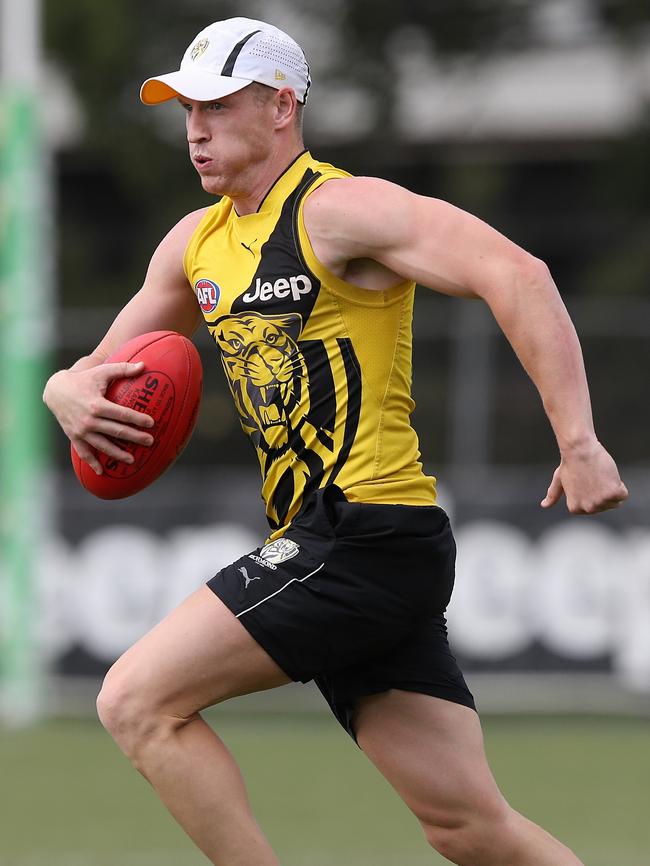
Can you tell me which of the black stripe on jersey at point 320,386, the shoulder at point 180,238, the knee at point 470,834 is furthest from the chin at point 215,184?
the knee at point 470,834

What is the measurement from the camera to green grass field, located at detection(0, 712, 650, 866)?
688 centimetres

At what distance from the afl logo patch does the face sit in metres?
0.23

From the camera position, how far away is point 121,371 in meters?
4.33

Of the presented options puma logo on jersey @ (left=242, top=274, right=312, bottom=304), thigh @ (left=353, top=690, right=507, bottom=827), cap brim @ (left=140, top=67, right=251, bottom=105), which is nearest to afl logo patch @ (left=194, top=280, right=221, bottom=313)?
puma logo on jersey @ (left=242, top=274, right=312, bottom=304)

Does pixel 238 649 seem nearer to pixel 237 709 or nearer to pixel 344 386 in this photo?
pixel 344 386

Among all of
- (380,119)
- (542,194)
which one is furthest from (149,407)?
(542,194)

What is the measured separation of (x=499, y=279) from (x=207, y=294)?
792 mm

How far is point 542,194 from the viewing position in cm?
2244

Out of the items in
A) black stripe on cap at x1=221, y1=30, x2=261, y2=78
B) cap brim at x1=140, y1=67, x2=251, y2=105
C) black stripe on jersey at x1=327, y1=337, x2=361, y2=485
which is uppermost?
black stripe on cap at x1=221, y1=30, x2=261, y2=78

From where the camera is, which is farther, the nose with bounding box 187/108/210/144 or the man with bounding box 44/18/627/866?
the nose with bounding box 187/108/210/144

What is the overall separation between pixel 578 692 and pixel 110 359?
650cm

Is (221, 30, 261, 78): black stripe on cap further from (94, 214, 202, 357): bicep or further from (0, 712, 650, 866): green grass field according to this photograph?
(0, 712, 650, 866): green grass field

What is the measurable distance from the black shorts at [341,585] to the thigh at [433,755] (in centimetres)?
8

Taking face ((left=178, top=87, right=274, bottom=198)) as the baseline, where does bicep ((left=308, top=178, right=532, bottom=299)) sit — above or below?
below
